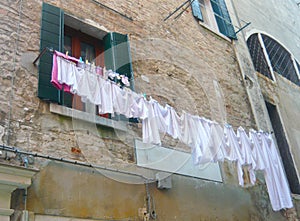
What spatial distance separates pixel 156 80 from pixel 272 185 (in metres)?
2.73

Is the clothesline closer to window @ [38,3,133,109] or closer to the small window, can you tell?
window @ [38,3,133,109]

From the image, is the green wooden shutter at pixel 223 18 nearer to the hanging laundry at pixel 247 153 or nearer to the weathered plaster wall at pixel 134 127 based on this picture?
the weathered plaster wall at pixel 134 127

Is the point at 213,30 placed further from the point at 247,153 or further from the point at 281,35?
the point at 281,35

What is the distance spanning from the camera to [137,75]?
5.89m

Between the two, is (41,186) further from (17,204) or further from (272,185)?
(272,185)

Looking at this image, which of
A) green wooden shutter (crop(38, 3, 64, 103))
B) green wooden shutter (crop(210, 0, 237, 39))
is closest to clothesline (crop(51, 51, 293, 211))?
green wooden shutter (crop(38, 3, 64, 103))

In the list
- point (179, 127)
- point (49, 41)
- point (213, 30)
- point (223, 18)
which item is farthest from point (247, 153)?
point (223, 18)

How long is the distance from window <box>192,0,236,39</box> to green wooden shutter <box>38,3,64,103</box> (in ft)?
14.9

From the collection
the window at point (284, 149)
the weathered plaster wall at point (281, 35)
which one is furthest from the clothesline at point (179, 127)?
the window at point (284, 149)

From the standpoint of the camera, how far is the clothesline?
4297mm

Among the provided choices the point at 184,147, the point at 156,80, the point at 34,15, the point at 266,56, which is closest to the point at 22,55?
the point at 34,15

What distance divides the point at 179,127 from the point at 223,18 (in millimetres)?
5264

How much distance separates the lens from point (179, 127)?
504 cm

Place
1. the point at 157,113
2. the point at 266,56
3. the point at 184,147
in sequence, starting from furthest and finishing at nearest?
the point at 266,56 < the point at 184,147 < the point at 157,113
